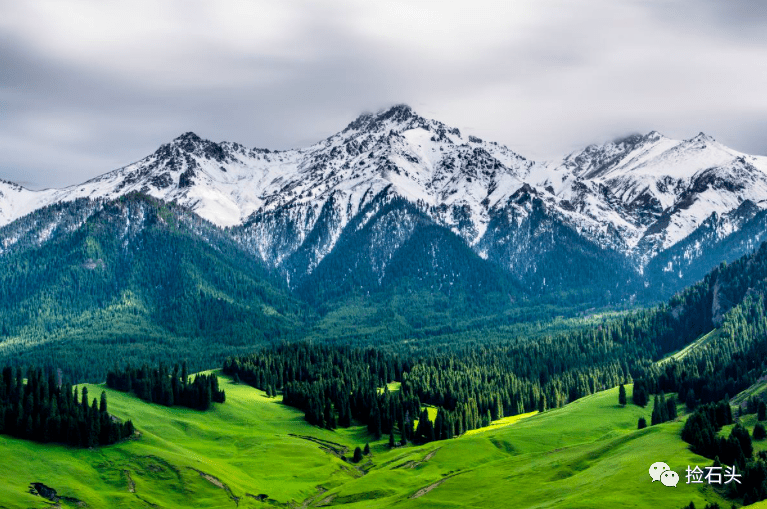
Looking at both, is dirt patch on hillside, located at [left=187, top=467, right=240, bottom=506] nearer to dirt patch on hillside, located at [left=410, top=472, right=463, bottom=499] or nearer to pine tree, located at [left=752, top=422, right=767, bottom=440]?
dirt patch on hillside, located at [left=410, top=472, right=463, bottom=499]

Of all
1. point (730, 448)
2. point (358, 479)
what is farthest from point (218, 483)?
point (730, 448)

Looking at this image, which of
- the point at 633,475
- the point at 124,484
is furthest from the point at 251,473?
the point at 633,475

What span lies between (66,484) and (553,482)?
298ft

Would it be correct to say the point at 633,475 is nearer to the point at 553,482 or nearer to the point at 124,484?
the point at 553,482

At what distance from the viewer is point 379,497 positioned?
175 metres

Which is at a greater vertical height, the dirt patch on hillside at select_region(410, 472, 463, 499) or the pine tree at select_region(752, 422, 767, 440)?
the pine tree at select_region(752, 422, 767, 440)

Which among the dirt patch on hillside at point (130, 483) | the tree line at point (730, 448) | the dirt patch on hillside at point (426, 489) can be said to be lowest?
the dirt patch on hillside at point (426, 489)

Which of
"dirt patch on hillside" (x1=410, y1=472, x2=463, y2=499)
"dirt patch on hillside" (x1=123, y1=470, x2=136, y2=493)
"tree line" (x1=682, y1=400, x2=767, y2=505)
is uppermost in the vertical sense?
"tree line" (x1=682, y1=400, x2=767, y2=505)

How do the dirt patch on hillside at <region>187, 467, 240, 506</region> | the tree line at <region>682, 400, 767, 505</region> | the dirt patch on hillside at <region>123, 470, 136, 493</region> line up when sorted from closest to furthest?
the tree line at <region>682, 400, 767, 505</region>, the dirt patch on hillside at <region>123, 470, 136, 493</region>, the dirt patch on hillside at <region>187, 467, 240, 506</region>

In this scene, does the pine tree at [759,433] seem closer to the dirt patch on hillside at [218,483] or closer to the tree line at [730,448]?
the tree line at [730,448]

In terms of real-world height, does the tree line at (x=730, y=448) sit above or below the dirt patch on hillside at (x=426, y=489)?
above

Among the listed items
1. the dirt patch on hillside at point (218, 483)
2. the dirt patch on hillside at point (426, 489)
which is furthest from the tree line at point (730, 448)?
the dirt patch on hillside at point (218, 483)

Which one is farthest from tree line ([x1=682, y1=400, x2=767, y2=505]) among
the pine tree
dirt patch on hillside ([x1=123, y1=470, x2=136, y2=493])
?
dirt patch on hillside ([x1=123, y1=470, x2=136, y2=493])

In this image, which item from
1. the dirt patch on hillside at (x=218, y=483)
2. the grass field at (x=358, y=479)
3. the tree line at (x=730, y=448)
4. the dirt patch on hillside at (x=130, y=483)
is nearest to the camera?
the tree line at (x=730, y=448)
